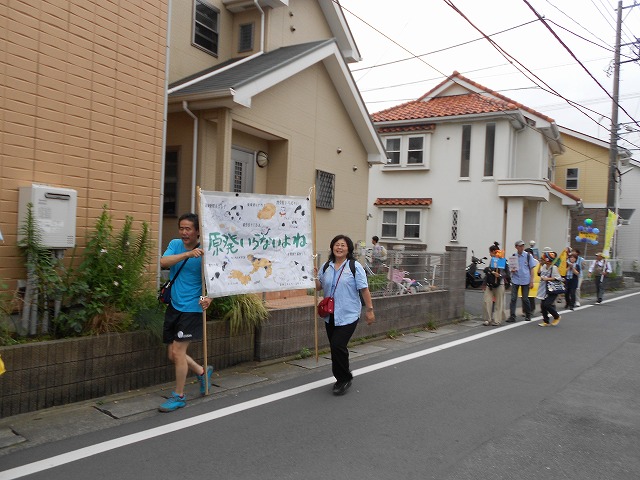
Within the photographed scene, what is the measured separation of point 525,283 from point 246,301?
25.8 ft

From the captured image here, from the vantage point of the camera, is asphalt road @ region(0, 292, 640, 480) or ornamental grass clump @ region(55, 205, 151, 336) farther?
ornamental grass clump @ region(55, 205, 151, 336)

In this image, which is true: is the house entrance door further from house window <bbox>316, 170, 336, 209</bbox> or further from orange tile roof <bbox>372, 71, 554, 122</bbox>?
orange tile roof <bbox>372, 71, 554, 122</bbox>

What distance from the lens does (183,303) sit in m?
5.11

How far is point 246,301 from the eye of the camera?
6.68m

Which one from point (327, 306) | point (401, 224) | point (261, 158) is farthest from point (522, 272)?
point (401, 224)

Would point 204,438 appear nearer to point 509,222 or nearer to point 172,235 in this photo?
point 172,235

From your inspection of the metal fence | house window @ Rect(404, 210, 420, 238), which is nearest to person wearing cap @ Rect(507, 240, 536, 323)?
the metal fence

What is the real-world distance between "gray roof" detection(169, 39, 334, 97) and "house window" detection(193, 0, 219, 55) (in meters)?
0.47

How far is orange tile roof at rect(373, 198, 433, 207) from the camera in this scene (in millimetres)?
22750

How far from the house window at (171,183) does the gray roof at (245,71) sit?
4.43 ft

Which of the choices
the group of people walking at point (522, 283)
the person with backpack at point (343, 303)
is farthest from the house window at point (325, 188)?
the person with backpack at point (343, 303)

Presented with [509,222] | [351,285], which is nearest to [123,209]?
[351,285]

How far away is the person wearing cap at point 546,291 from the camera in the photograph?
1151 centimetres

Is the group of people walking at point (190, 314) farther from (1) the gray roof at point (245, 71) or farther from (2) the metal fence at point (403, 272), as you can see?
(1) the gray roof at point (245, 71)
